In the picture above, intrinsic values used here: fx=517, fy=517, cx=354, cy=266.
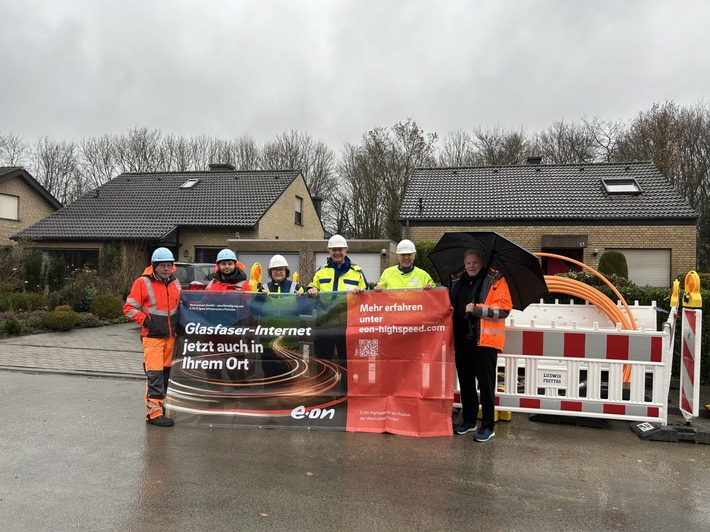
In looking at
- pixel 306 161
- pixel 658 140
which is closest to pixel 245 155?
pixel 306 161

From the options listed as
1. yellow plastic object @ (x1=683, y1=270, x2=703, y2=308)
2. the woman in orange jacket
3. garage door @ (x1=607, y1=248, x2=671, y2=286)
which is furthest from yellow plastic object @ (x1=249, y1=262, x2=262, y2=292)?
garage door @ (x1=607, y1=248, x2=671, y2=286)

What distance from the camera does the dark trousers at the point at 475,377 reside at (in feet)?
16.8

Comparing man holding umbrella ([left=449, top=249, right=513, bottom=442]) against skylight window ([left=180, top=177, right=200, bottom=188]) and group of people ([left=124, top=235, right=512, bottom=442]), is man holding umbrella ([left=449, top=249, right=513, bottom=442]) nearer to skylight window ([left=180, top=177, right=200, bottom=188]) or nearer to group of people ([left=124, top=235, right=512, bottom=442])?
group of people ([left=124, top=235, right=512, bottom=442])

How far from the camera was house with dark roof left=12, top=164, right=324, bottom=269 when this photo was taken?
76.5 feet

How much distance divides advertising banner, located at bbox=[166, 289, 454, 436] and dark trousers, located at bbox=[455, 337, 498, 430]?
19 cm

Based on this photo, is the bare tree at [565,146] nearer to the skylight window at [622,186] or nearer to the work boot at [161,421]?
the skylight window at [622,186]

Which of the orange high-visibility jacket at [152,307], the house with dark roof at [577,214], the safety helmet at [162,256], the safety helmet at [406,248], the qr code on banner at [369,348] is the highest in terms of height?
the house with dark roof at [577,214]

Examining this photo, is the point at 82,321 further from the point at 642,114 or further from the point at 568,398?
the point at 642,114

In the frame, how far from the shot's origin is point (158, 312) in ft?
18.5

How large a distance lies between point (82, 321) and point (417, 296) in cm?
1166

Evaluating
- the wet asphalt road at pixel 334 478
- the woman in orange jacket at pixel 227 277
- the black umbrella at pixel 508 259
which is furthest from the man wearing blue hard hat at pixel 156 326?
the black umbrella at pixel 508 259

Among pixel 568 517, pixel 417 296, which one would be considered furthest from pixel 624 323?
pixel 568 517

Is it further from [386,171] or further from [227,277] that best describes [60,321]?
[386,171]

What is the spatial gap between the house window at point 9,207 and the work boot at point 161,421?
1147 inches
